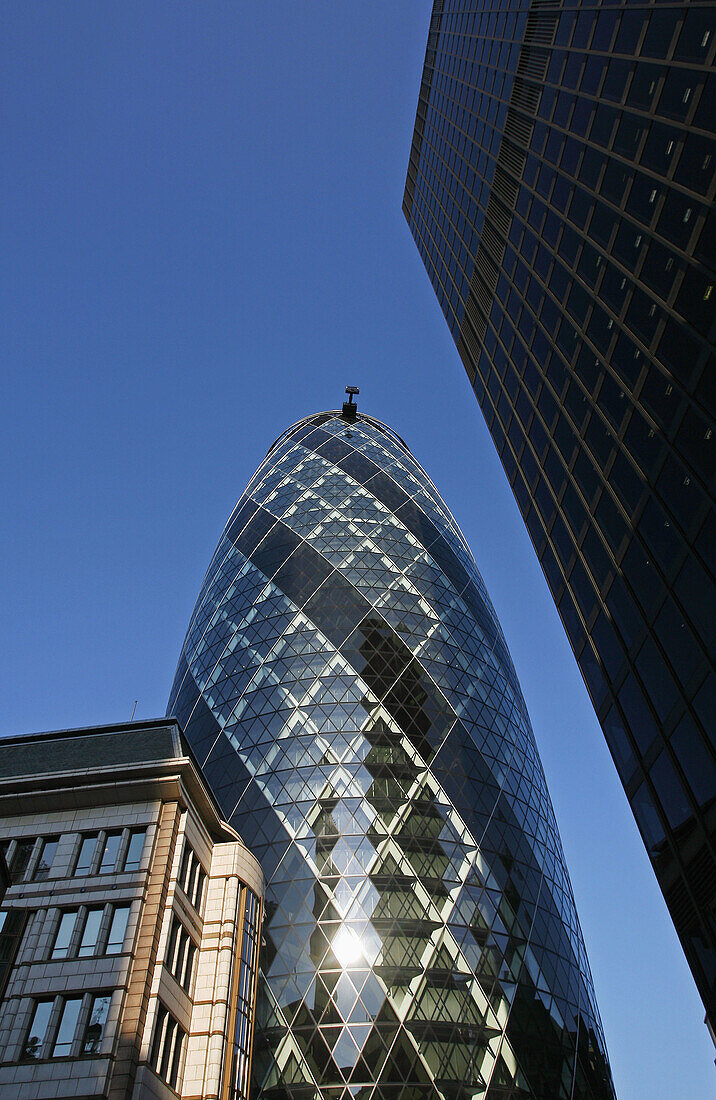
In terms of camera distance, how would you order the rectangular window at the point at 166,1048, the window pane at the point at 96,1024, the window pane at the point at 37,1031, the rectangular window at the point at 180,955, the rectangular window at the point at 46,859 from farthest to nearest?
1. the rectangular window at the point at 46,859
2. the rectangular window at the point at 180,955
3. the rectangular window at the point at 166,1048
4. the window pane at the point at 37,1031
5. the window pane at the point at 96,1024

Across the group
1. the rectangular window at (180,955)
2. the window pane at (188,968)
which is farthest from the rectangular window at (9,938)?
the window pane at (188,968)

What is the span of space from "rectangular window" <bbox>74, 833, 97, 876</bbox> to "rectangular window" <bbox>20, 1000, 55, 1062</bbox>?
154 inches

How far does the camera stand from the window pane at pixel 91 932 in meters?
23.0

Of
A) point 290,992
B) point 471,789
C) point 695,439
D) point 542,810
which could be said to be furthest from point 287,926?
point 695,439

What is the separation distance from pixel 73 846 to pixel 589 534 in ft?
64.3

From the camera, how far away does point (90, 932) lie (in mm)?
23406

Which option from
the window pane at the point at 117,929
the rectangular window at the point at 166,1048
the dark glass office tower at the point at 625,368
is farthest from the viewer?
the window pane at the point at 117,929

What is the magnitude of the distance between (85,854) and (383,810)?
719 inches

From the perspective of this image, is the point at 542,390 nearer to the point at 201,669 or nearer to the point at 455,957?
the point at 455,957

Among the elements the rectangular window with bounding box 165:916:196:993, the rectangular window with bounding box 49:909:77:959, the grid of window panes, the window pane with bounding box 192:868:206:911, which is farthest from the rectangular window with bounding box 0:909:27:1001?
the window pane with bounding box 192:868:206:911

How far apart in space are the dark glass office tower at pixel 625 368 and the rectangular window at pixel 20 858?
1923 centimetres

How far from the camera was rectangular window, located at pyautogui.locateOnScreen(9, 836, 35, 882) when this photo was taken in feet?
82.1

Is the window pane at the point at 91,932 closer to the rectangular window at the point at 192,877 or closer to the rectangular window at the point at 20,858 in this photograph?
the rectangular window at the point at 20,858

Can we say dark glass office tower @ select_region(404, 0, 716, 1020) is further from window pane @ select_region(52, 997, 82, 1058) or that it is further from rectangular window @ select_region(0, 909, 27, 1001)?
rectangular window @ select_region(0, 909, 27, 1001)
